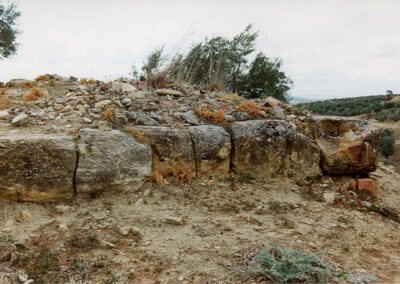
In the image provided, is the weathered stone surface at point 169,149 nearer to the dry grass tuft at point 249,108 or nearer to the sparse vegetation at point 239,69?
the dry grass tuft at point 249,108

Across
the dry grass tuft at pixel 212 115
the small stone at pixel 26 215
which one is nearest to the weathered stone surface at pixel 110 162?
the small stone at pixel 26 215

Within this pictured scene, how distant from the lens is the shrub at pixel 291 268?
6.66 ft

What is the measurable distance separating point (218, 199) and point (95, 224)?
1532 millimetres

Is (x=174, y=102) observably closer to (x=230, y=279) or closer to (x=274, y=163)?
(x=274, y=163)

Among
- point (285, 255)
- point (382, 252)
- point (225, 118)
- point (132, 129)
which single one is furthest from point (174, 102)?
point (382, 252)

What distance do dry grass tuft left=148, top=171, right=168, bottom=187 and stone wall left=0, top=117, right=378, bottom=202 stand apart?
7cm

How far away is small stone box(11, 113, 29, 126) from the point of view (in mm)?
3594

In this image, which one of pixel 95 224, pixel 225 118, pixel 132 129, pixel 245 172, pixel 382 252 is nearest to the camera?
pixel 382 252

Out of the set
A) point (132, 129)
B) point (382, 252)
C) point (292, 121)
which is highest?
point (292, 121)

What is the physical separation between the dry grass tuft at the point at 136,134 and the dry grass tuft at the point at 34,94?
1.69m

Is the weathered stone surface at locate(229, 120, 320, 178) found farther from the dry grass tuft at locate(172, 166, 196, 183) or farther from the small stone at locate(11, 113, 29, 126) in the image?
the small stone at locate(11, 113, 29, 126)

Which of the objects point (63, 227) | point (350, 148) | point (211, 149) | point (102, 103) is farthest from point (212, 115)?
point (63, 227)

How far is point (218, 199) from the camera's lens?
3.68m

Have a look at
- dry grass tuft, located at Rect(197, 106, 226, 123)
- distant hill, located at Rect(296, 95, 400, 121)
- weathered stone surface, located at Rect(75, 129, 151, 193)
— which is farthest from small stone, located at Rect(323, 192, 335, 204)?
distant hill, located at Rect(296, 95, 400, 121)
